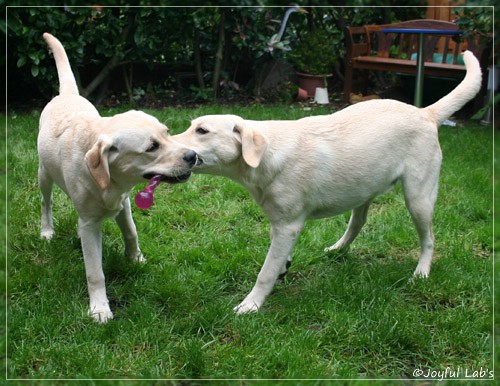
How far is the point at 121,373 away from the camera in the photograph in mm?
2703

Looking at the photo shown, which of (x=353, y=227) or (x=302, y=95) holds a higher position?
(x=353, y=227)

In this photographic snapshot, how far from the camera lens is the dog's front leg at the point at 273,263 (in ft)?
10.7

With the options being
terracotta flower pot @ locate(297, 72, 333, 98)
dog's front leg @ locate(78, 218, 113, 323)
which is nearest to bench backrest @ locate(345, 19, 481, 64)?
terracotta flower pot @ locate(297, 72, 333, 98)

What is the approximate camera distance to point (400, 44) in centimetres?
760

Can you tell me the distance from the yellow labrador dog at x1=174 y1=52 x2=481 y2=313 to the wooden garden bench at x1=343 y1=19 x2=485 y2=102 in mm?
3483

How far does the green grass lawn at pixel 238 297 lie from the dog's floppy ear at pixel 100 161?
A: 83 centimetres

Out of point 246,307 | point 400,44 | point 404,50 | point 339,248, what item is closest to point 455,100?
point 339,248

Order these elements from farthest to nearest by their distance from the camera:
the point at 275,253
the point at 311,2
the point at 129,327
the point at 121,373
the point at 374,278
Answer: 1. the point at 311,2
2. the point at 374,278
3. the point at 275,253
4. the point at 129,327
5. the point at 121,373

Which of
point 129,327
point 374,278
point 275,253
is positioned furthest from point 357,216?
point 129,327

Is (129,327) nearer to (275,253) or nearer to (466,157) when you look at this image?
(275,253)

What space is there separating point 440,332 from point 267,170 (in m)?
1.34

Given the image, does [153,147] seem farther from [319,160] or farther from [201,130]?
[319,160]

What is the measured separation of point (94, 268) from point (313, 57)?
6233 millimetres

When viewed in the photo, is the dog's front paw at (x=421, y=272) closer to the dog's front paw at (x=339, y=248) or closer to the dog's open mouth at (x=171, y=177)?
the dog's front paw at (x=339, y=248)
